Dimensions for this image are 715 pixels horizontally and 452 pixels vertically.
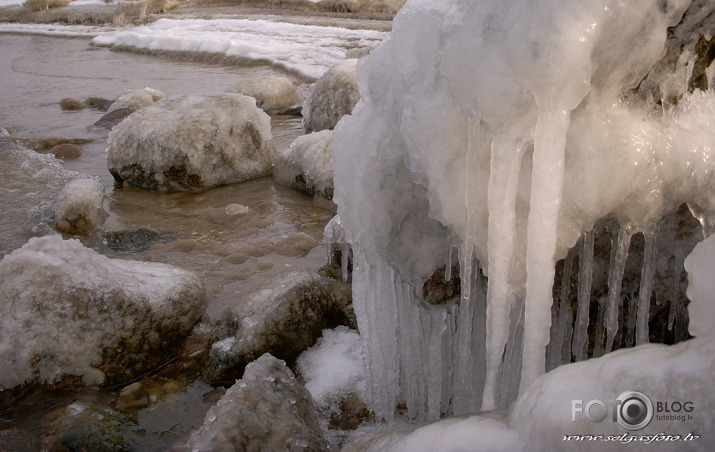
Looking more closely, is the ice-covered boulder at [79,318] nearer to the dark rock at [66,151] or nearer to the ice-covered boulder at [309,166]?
the ice-covered boulder at [309,166]

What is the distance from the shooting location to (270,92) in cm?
872

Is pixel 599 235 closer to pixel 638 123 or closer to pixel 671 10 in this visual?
pixel 638 123

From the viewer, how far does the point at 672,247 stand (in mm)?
2279

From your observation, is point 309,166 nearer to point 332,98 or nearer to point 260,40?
point 332,98

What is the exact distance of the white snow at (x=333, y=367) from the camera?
297cm

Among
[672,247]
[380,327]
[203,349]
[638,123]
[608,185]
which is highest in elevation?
[638,123]

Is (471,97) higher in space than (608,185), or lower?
higher

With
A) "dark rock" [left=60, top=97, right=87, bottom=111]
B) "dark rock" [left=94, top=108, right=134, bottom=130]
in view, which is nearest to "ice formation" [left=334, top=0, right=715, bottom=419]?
"dark rock" [left=94, top=108, right=134, bottom=130]

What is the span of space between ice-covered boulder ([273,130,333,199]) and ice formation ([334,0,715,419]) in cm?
298

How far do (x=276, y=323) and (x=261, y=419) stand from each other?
36.0 inches

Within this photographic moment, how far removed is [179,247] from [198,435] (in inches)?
101

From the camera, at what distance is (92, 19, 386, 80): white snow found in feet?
42.6

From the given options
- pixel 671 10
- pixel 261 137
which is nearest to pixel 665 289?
pixel 671 10

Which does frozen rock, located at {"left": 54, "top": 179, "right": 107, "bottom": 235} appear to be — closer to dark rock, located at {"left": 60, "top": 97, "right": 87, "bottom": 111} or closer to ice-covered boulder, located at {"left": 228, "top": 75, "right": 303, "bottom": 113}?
ice-covered boulder, located at {"left": 228, "top": 75, "right": 303, "bottom": 113}
